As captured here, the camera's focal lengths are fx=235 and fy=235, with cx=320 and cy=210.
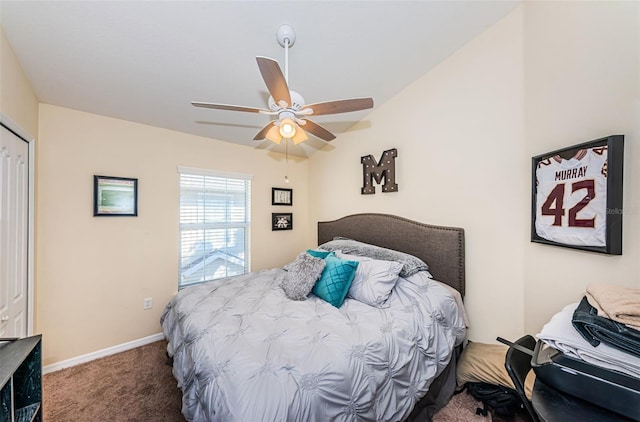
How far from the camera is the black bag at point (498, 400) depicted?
1.57 metres

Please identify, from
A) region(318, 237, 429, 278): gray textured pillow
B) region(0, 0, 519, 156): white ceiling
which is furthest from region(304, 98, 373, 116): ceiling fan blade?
region(318, 237, 429, 278): gray textured pillow

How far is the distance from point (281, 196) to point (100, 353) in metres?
2.71

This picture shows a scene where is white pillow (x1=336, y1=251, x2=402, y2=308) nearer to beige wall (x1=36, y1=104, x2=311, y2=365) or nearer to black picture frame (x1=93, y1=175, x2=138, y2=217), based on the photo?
beige wall (x1=36, y1=104, x2=311, y2=365)

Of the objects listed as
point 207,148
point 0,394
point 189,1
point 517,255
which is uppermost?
point 189,1

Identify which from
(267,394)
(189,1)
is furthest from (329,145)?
(267,394)

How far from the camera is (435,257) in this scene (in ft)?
7.09

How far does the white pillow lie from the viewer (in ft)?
6.02

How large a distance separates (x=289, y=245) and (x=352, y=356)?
271 centimetres

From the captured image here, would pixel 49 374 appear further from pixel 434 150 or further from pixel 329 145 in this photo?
pixel 434 150

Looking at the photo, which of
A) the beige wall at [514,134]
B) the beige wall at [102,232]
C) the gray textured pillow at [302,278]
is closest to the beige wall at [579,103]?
the beige wall at [514,134]

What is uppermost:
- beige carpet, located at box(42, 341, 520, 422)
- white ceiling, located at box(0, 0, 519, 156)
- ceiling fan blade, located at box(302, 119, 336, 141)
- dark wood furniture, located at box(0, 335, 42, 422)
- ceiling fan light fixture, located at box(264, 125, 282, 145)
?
white ceiling, located at box(0, 0, 519, 156)

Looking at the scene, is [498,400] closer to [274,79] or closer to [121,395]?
[274,79]

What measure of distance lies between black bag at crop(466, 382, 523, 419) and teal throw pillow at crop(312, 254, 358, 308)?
3.83ft

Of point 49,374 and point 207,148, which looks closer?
point 49,374
